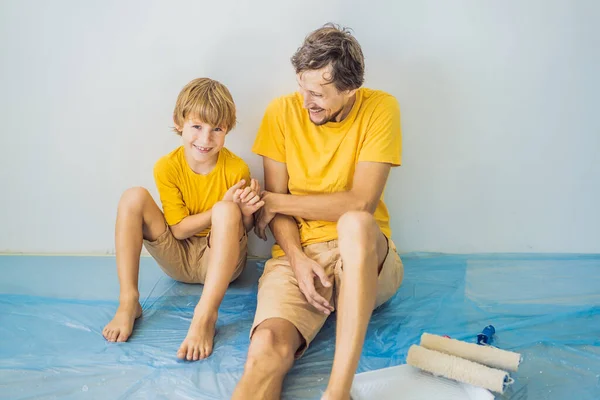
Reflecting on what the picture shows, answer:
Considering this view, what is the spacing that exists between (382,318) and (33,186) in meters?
1.27

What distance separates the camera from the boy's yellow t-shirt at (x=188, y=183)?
179 centimetres

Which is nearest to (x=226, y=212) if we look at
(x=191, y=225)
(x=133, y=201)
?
(x=191, y=225)

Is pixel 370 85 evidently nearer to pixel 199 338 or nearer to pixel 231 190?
pixel 231 190

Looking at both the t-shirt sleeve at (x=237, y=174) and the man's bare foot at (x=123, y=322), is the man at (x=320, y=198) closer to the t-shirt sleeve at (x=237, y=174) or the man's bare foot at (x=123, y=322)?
the t-shirt sleeve at (x=237, y=174)

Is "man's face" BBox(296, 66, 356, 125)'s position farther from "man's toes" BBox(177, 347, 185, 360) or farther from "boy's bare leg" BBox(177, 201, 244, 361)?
"man's toes" BBox(177, 347, 185, 360)

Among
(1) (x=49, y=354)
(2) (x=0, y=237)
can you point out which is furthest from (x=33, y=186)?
(1) (x=49, y=354)

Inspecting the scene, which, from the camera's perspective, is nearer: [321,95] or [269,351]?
[269,351]

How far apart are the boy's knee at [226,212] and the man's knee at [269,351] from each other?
1.10ft

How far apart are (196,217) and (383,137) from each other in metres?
0.58

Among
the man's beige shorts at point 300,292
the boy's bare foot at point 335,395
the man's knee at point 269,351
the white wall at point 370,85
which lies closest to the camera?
the boy's bare foot at point 335,395

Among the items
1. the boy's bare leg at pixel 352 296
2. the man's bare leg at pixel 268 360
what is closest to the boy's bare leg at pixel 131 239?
the man's bare leg at pixel 268 360

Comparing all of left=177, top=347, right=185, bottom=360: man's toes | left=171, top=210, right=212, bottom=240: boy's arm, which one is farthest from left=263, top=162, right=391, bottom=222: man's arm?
left=177, top=347, right=185, bottom=360: man's toes

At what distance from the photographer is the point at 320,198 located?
169 centimetres

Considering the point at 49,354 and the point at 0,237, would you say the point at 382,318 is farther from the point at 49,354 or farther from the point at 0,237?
the point at 0,237
